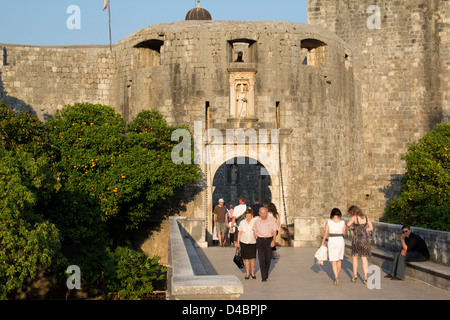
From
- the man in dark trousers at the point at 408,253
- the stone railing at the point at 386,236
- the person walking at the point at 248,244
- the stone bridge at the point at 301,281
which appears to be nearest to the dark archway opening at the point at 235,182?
the stone railing at the point at 386,236

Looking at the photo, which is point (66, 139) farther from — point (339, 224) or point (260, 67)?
point (339, 224)

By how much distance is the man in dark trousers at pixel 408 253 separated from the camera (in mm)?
11273

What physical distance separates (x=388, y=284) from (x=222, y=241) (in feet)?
31.1

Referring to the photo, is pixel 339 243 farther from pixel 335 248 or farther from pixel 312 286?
pixel 312 286

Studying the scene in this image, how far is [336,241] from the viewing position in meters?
11.1

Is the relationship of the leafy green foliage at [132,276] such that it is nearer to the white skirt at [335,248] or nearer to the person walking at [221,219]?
the person walking at [221,219]

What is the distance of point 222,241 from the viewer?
65.2 feet

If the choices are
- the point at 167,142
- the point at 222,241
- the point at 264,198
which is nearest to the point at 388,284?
the point at 222,241

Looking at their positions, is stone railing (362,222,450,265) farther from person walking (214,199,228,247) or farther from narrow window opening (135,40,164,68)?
narrow window opening (135,40,164,68)

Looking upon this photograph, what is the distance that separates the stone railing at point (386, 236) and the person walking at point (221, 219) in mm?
2461

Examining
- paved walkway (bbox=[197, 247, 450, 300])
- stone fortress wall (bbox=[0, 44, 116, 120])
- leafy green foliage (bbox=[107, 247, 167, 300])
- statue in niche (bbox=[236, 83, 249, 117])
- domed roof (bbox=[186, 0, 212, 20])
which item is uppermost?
domed roof (bbox=[186, 0, 212, 20])

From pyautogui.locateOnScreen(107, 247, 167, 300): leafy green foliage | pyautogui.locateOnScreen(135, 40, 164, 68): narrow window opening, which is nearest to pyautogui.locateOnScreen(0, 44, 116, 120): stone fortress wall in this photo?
pyautogui.locateOnScreen(135, 40, 164, 68): narrow window opening

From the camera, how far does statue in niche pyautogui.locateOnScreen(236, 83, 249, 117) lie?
2293 centimetres

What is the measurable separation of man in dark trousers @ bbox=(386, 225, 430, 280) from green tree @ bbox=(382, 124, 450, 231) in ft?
31.5
